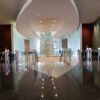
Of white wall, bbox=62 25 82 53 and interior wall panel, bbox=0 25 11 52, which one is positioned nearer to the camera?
interior wall panel, bbox=0 25 11 52

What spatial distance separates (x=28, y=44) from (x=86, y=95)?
63.0ft

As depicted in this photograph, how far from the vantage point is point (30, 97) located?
6.97 ft

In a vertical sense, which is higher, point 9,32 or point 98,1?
point 98,1

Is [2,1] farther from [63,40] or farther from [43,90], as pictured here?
[63,40]

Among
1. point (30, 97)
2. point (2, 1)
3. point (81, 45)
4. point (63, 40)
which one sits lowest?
point (30, 97)

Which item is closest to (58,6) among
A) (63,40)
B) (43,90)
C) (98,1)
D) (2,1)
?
(98,1)

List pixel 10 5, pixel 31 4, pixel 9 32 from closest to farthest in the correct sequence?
pixel 31 4
pixel 10 5
pixel 9 32

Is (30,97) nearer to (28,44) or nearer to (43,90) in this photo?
(43,90)

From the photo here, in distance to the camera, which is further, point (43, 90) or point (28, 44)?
point (28, 44)

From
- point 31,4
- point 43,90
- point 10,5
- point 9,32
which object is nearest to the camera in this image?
point 43,90

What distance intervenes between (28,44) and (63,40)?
7.31 m

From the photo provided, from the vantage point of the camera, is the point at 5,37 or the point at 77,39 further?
the point at 77,39

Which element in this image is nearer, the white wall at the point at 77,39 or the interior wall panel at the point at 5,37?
the interior wall panel at the point at 5,37

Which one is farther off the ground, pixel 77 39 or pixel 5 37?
pixel 5 37
